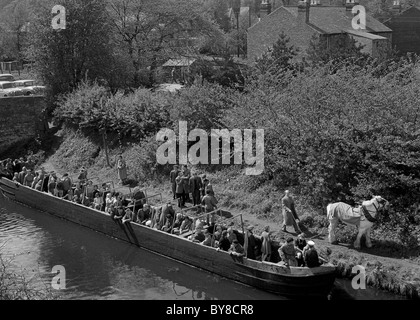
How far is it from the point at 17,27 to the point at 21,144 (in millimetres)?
25515

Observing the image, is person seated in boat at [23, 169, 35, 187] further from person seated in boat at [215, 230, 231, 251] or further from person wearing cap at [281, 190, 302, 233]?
person wearing cap at [281, 190, 302, 233]

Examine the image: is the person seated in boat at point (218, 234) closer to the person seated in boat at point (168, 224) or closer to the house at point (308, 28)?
the person seated in boat at point (168, 224)

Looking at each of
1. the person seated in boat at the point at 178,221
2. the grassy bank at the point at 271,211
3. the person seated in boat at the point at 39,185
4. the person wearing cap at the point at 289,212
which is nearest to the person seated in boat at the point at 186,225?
the person seated in boat at the point at 178,221

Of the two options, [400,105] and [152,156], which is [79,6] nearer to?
[152,156]

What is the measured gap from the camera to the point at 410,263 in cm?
1331

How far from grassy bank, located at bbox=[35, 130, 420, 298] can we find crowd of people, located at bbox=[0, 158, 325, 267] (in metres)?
0.83

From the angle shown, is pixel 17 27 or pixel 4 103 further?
pixel 17 27

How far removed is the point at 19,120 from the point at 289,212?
1890 cm

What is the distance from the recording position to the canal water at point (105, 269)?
13.7 meters

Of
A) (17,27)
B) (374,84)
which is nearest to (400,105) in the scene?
(374,84)

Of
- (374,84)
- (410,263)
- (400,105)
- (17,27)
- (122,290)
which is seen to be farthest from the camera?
(17,27)

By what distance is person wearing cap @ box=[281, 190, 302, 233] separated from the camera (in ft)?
50.8

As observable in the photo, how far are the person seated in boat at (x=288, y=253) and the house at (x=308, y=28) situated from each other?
24744 millimetres

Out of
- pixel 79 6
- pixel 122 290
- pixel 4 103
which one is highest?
→ pixel 79 6
